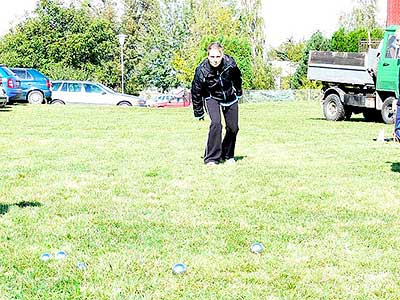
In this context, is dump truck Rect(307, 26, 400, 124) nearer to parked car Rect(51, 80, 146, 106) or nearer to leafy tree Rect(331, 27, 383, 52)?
parked car Rect(51, 80, 146, 106)

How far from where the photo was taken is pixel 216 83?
8.73 m

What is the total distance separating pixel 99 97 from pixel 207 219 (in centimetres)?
2418

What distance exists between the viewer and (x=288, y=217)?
17.9 ft

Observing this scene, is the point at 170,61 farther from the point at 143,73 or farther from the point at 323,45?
the point at 323,45

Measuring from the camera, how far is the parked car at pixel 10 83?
22.9 m

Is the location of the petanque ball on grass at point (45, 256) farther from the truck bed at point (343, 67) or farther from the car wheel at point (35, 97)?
the car wheel at point (35, 97)

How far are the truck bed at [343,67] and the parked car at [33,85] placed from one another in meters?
11.6

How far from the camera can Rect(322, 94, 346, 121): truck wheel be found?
62.8ft

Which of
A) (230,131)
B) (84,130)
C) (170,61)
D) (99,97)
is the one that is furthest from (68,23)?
(230,131)

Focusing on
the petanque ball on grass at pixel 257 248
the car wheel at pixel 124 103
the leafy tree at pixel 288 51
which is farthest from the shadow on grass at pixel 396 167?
the leafy tree at pixel 288 51

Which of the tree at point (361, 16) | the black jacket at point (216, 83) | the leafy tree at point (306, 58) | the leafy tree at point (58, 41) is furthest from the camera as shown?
the tree at point (361, 16)

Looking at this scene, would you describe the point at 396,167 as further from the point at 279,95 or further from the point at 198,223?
the point at 279,95

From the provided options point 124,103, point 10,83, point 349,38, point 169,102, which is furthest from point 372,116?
point 169,102

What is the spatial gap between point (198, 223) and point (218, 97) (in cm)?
389
